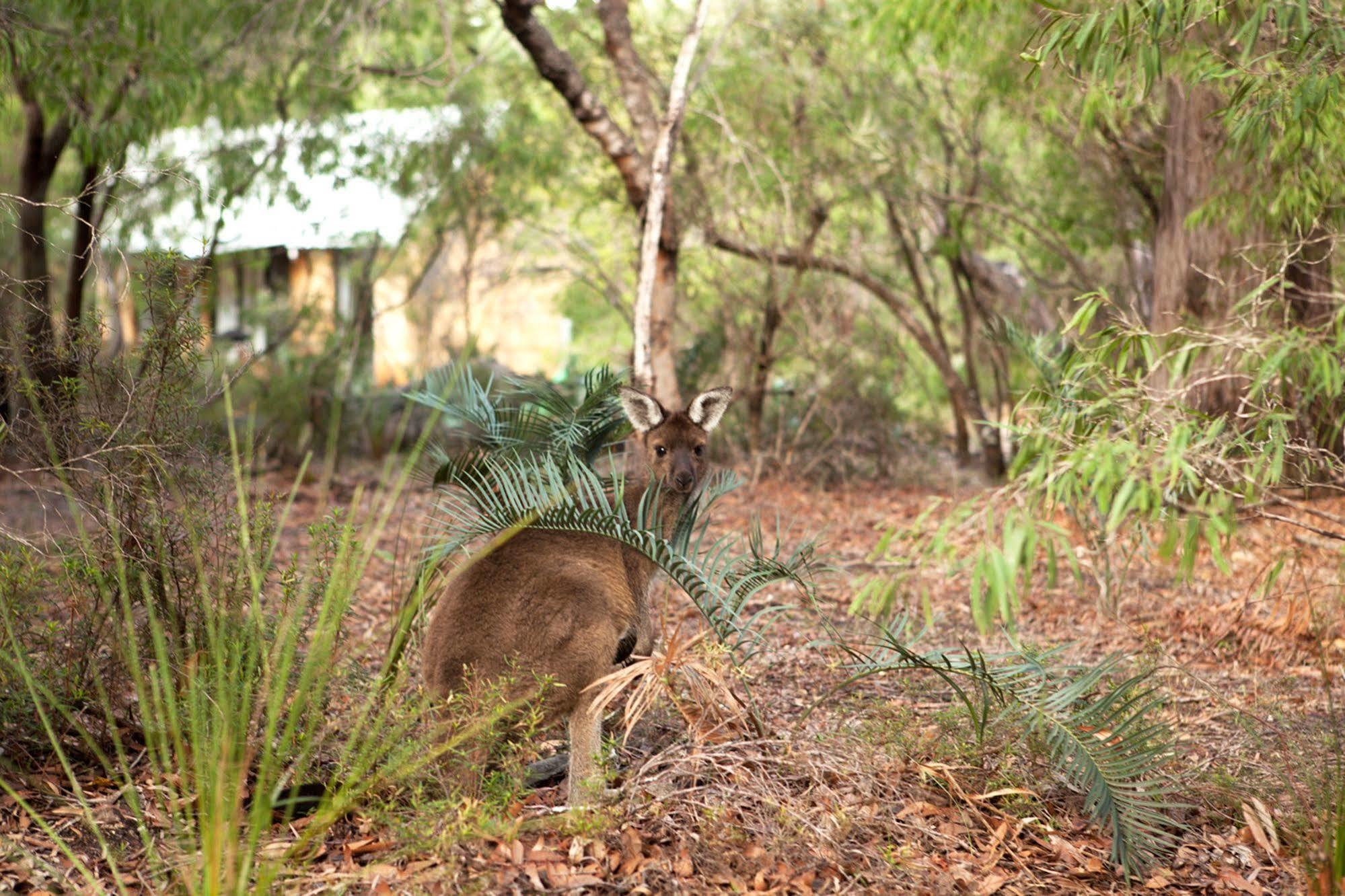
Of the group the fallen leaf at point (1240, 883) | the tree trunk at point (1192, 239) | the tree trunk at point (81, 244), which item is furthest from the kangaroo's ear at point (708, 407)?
the tree trunk at point (81, 244)

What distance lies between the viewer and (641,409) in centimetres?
588

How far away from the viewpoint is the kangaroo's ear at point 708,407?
6.01 m

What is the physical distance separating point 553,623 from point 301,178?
14.5 meters

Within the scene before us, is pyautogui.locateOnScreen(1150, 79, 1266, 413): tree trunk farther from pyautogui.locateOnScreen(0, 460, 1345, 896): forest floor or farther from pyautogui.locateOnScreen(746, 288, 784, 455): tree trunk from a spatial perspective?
pyautogui.locateOnScreen(746, 288, 784, 455): tree trunk

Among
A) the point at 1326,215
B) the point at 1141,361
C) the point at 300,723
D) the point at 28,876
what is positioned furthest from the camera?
the point at 1141,361

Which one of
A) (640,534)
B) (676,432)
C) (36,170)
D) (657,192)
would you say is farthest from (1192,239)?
(36,170)

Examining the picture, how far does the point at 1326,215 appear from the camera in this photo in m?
7.09

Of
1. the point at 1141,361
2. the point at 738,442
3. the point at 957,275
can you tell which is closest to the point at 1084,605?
the point at 1141,361

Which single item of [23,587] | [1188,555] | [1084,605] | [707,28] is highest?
[707,28]

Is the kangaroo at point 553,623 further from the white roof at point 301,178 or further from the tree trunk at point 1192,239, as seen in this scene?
the white roof at point 301,178

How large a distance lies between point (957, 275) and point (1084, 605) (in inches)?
310

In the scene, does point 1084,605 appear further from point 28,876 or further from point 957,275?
point 957,275

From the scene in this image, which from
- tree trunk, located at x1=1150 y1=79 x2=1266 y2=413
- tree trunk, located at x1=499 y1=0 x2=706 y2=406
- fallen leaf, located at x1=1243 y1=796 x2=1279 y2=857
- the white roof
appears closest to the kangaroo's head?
fallen leaf, located at x1=1243 y1=796 x2=1279 y2=857

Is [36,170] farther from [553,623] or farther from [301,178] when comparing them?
[553,623]
